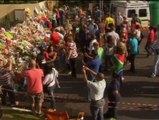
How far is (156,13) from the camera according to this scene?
1625 cm

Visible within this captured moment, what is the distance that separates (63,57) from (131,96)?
4.54 metres

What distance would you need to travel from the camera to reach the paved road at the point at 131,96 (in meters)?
13.8

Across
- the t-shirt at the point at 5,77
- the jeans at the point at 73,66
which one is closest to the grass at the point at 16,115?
the t-shirt at the point at 5,77

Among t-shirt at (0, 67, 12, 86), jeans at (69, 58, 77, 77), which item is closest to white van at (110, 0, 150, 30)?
jeans at (69, 58, 77, 77)

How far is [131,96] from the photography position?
50.7 feet

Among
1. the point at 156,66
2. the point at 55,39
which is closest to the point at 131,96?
the point at 156,66

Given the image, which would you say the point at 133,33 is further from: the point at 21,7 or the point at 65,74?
the point at 21,7

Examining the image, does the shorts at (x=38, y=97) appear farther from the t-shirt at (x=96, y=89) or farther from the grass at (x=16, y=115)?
the t-shirt at (x=96, y=89)

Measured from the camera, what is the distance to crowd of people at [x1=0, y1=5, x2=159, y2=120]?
42.9 ft

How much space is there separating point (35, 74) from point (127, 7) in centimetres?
1831

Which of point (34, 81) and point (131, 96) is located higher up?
point (34, 81)

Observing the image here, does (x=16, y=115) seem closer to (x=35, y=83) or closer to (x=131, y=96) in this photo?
(x=35, y=83)

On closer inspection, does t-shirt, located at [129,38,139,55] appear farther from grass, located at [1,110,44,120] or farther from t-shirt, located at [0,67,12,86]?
grass, located at [1,110,44,120]

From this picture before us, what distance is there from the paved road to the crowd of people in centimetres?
52
